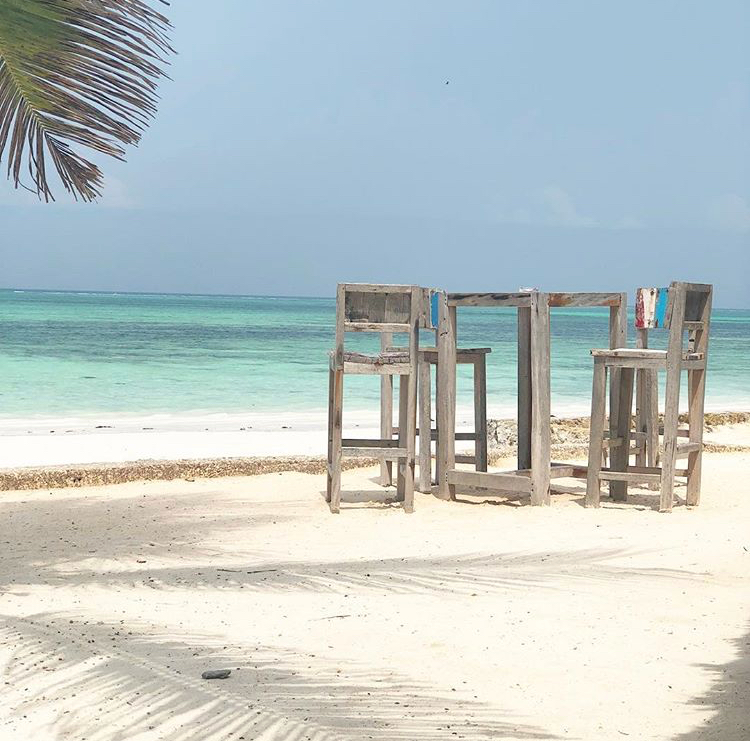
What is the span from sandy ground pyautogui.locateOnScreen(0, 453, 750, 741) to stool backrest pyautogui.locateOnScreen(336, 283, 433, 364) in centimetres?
111

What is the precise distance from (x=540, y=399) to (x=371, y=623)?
9.46ft

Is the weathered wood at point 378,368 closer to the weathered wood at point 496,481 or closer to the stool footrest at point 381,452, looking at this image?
the stool footrest at point 381,452

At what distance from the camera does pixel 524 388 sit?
24.1 ft

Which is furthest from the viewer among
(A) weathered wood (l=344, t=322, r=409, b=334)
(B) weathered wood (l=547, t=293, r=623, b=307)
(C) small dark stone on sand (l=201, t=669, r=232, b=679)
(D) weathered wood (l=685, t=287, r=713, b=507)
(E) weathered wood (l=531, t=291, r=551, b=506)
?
(D) weathered wood (l=685, t=287, r=713, b=507)

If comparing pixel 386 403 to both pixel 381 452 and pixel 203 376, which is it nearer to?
pixel 381 452

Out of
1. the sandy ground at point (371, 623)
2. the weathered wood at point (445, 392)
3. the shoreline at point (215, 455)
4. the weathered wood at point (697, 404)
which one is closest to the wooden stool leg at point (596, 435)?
the sandy ground at point (371, 623)

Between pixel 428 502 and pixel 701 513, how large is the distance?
5.51ft

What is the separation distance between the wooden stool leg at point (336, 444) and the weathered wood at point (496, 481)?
0.89 metres

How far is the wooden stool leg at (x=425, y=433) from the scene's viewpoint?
23.7 feet

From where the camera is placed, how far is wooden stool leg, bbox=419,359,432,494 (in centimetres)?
721

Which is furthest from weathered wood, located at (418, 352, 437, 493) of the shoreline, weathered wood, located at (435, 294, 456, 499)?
the shoreline

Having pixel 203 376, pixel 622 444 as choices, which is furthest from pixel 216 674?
pixel 203 376

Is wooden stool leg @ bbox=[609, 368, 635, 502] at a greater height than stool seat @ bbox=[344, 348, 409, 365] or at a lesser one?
lesser

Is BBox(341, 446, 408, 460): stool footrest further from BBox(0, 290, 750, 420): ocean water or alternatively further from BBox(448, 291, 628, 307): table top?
BBox(0, 290, 750, 420): ocean water
